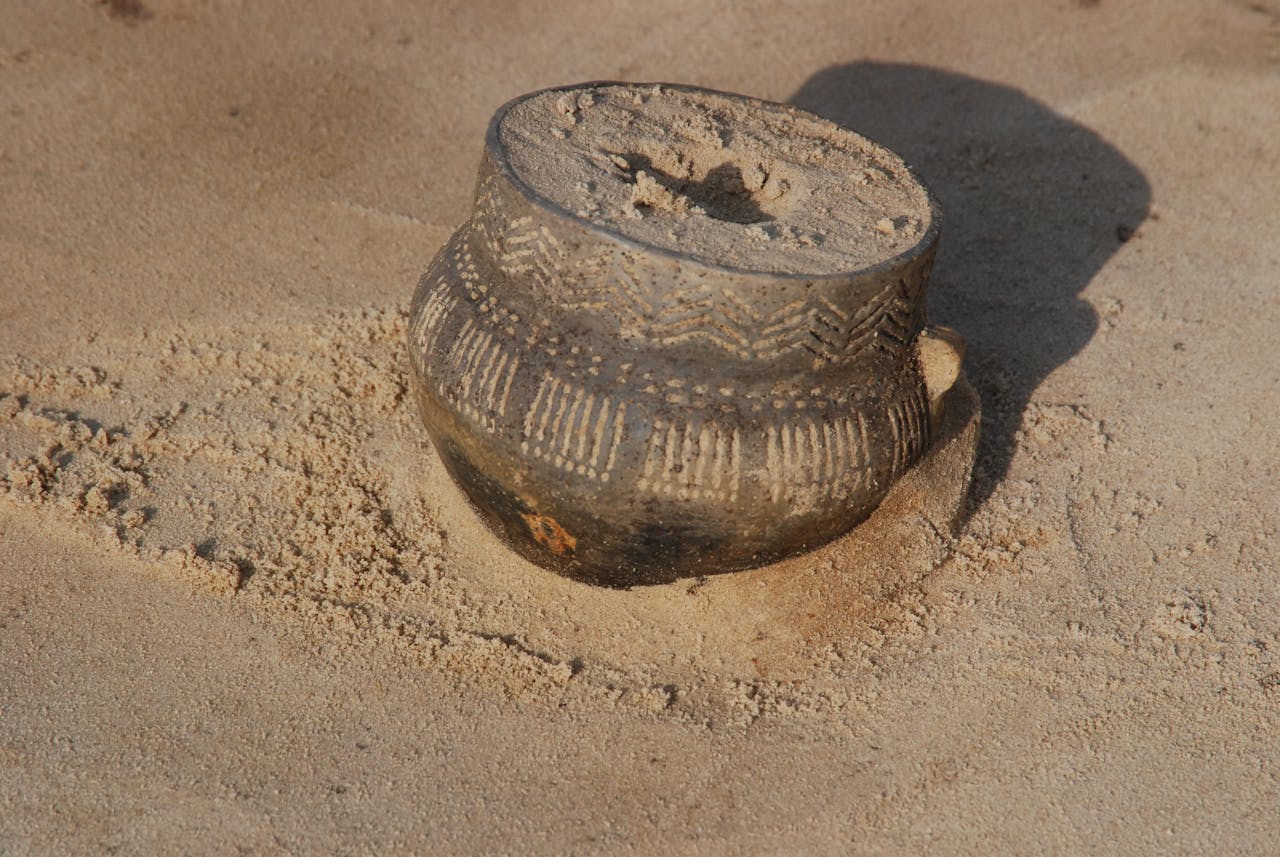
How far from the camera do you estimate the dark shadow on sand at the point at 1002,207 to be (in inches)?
147

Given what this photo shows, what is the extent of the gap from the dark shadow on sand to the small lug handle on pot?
24.9 inches

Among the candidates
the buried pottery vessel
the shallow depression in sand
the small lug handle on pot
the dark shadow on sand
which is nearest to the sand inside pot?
the buried pottery vessel

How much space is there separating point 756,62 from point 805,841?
3.42 m

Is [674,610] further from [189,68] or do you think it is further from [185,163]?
[189,68]

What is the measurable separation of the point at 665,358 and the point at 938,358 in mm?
667

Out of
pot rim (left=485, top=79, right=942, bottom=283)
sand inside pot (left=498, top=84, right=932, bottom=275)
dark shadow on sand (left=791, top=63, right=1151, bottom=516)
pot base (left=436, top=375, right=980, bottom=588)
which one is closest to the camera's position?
pot rim (left=485, top=79, right=942, bottom=283)

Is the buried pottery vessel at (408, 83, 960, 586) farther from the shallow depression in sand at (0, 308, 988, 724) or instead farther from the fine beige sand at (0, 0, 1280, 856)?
the fine beige sand at (0, 0, 1280, 856)

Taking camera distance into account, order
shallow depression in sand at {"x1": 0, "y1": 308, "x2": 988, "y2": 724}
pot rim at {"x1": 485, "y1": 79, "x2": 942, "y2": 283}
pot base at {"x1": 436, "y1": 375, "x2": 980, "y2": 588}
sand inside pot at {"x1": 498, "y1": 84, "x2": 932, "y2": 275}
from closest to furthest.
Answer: pot rim at {"x1": 485, "y1": 79, "x2": 942, "y2": 283} < sand inside pot at {"x1": 498, "y1": 84, "x2": 932, "y2": 275} < pot base at {"x1": 436, "y1": 375, "x2": 980, "y2": 588} < shallow depression in sand at {"x1": 0, "y1": 308, "x2": 988, "y2": 724}

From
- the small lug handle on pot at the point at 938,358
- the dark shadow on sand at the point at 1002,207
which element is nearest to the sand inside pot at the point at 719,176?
the small lug handle on pot at the point at 938,358

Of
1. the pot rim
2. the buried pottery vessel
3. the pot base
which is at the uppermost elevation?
the pot rim

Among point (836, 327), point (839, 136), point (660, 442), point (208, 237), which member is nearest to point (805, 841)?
point (660, 442)

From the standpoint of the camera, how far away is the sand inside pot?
8.32ft

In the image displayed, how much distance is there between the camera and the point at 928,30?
16.9 ft

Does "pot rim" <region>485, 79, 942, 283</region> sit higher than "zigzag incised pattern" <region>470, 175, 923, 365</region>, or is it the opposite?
"pot rim" <region>485, 79, 942, 283</region>
